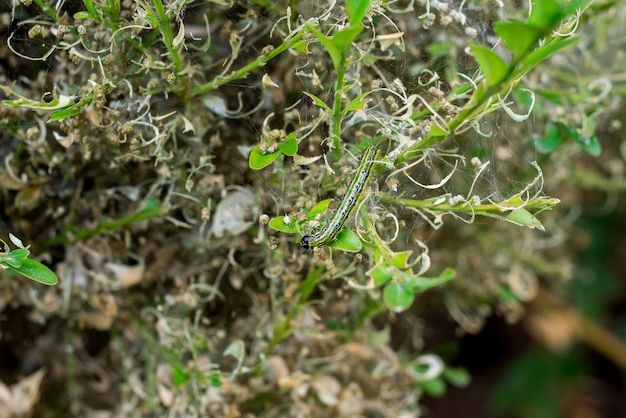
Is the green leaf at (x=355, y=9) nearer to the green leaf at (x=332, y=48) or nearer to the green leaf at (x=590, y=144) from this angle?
the green leaf at (x=332, y=48)

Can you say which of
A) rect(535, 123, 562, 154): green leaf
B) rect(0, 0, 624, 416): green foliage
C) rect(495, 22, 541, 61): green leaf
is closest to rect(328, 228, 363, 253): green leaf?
rect(0, 0, 624, 416): green foliage

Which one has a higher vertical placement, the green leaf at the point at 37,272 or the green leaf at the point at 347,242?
the green leaf at the point at 347,242

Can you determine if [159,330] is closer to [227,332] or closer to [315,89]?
[227,332]

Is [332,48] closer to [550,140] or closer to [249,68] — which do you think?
[249,68]

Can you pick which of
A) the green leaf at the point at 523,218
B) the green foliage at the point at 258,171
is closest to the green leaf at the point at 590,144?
the green foliage at the point at 258,171

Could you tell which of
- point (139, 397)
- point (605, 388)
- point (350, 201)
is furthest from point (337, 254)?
point (605, 388)

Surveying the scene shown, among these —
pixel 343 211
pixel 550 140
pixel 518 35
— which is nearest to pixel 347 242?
pixel 343 211
